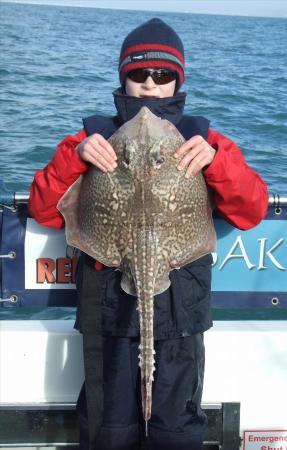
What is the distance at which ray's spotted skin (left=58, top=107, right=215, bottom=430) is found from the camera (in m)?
2.27

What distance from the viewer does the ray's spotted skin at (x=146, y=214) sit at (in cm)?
227

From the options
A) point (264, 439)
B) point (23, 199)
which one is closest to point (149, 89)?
point (23, 199)

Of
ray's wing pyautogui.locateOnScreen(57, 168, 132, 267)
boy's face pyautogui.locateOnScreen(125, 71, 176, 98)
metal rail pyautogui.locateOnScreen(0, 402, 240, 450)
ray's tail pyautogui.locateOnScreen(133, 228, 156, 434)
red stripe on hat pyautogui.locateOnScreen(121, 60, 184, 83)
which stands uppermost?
red stripe on hat pyautogui.locateOnScreen(121, 60, 184, 83)

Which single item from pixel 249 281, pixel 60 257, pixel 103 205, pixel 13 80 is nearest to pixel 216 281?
pixel 249 281

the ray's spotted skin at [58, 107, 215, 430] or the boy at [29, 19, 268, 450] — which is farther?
the boy at [29, 19, 268, 450]

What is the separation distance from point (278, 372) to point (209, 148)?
142 centimetres

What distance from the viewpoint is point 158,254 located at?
2338 millimetres

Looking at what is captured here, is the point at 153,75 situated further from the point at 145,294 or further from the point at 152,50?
the point at 145,294

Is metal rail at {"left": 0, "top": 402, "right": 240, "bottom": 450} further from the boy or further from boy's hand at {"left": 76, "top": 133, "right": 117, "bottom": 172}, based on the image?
boy's hand at {"left": 76, "top": 133, "right": 117, "bottom": 172}

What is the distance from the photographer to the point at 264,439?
10.4 ft

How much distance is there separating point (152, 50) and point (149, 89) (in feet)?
0.57

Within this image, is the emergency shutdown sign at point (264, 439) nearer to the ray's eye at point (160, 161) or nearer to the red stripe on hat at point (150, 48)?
the ray's eye at point (160, 161)

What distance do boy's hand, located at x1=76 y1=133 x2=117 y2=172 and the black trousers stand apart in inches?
31.6

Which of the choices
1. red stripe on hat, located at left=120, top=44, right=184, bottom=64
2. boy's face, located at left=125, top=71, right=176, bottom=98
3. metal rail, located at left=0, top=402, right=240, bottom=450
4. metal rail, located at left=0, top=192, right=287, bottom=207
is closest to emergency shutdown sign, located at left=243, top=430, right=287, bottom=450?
metal rail, located at left=0, top=402, right=240, bottom=450
